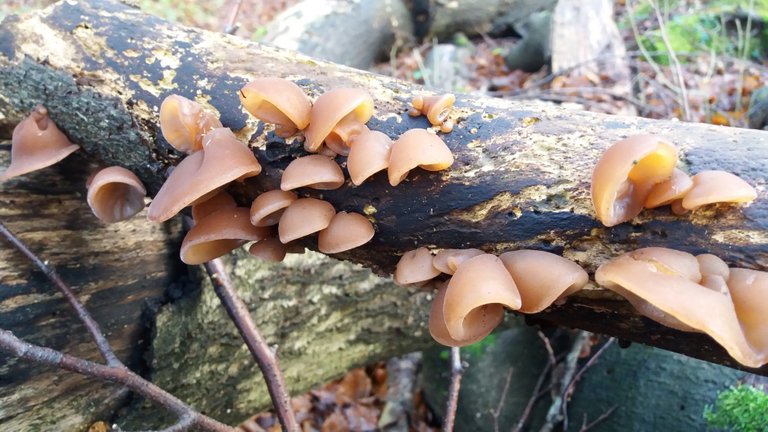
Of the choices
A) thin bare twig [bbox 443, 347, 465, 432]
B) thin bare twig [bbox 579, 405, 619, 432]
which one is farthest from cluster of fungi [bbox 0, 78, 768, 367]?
thin bare twig [bbox 579, 405, 619, 432]

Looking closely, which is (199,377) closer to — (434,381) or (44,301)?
(44,301)

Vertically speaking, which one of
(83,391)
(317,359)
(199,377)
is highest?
(83,391)

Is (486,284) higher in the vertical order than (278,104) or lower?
lower

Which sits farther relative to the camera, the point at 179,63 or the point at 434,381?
the point at 434,381

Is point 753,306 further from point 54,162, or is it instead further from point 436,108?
point 54,162

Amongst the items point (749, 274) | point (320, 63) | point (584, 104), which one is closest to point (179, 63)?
point (320, 63)

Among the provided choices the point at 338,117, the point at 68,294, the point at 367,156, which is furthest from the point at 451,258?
the point at 68,294

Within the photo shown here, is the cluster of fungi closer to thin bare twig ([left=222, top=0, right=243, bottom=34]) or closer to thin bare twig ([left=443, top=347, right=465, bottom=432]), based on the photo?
thin bare twig ([left=443, top=347, right=465, bottom=432])
